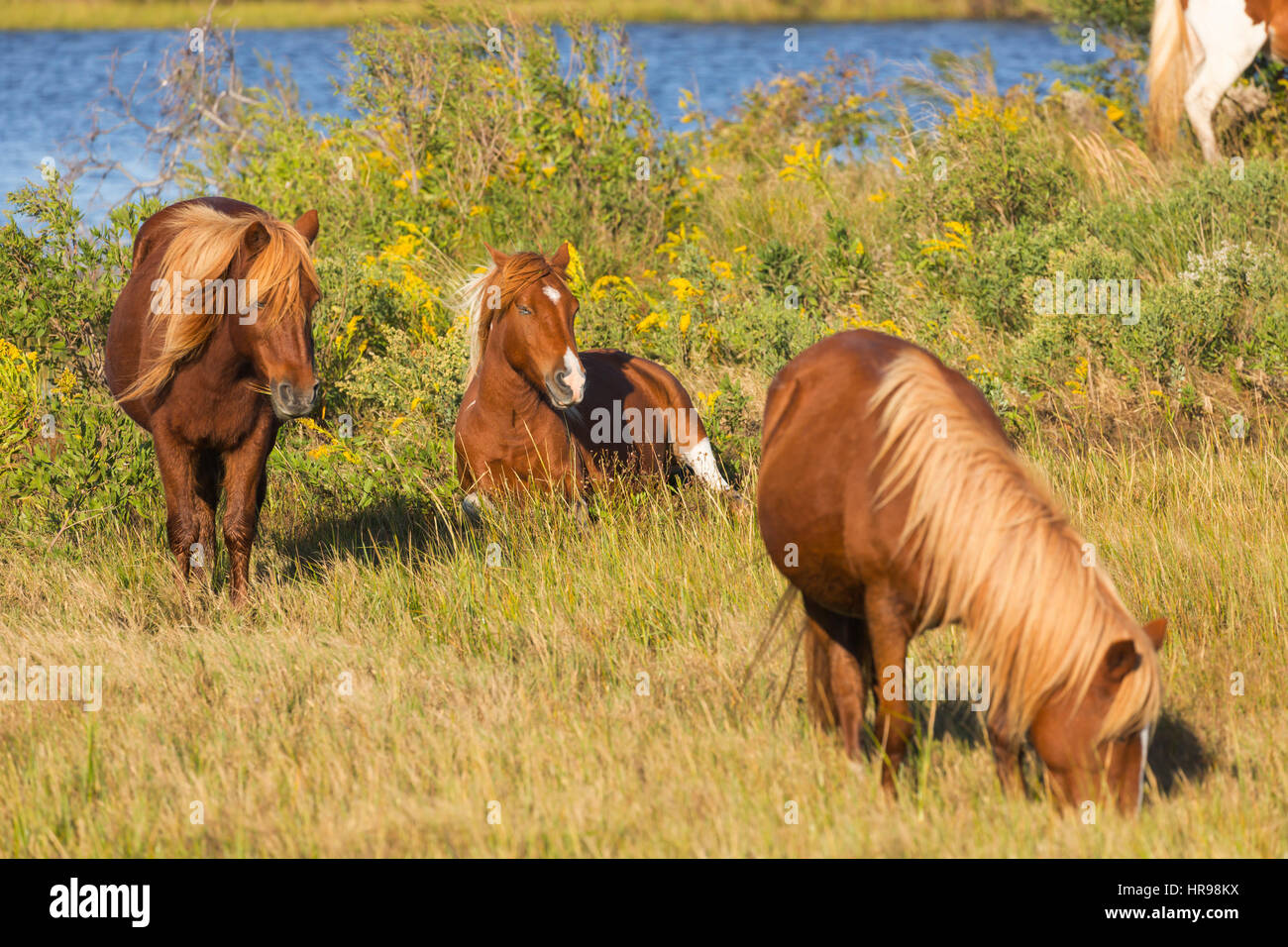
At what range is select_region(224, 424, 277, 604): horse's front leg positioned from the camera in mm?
5609

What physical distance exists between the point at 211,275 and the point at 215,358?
1.14 ft

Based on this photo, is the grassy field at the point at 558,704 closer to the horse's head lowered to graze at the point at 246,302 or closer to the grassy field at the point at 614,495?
the grassy field at the point at 614,495

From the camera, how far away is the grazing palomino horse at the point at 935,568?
10.7 ft

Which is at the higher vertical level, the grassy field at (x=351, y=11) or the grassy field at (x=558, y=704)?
the grassy field at (x=351, y=11)

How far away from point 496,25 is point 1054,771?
9696 mm

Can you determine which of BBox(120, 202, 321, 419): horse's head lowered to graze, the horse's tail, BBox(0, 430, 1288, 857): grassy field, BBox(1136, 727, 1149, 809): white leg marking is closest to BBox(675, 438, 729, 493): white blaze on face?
BBox(0, 430, 1288, 857): grassy field

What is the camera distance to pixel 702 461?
742 cm

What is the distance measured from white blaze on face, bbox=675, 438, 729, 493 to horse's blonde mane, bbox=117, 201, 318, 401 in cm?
273

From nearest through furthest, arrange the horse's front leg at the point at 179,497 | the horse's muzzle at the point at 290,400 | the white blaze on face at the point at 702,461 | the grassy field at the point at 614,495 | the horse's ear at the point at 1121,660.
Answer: the horse's ear at the point at 1121,660 → the grassy field at the point at 614,495 → the horse's muzzle at the point at 290,400 → the horse's front leg at the point at 179,497 → the white blaze on face at the point at 702,461
